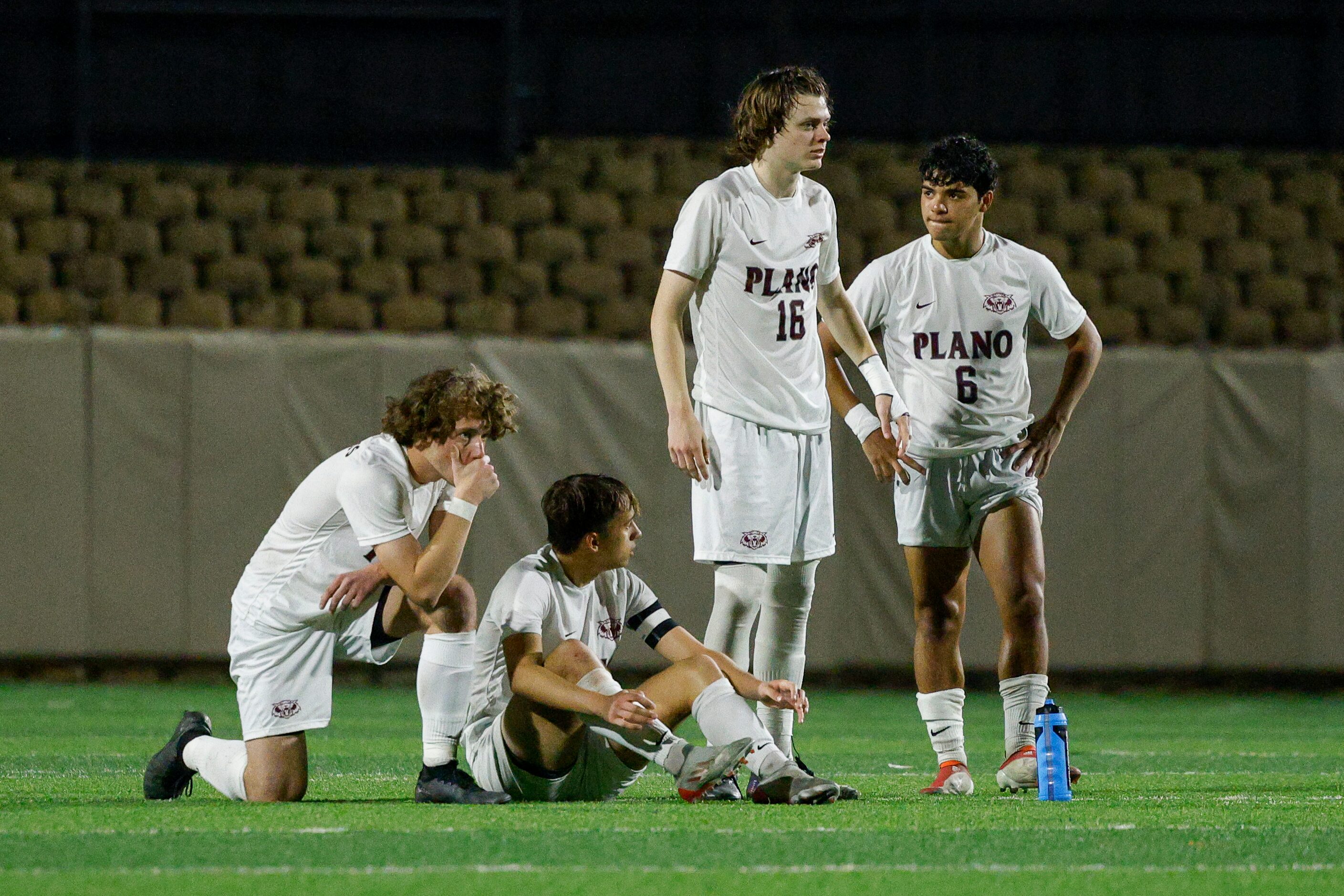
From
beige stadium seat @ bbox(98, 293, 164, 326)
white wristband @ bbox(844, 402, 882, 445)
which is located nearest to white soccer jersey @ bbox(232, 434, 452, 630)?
white wristband @ bbox(844, 402, 882, 445)

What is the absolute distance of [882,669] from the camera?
10.8 m

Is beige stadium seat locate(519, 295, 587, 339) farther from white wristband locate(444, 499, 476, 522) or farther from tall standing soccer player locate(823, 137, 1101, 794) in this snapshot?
white wristband locate(444, 499, 476, 522)

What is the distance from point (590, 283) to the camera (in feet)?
39.1

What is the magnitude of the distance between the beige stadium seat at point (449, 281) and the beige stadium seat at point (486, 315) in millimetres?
57

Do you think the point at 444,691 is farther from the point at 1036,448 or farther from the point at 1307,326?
the point at 1307,326

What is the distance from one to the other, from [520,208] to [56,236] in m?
3.00

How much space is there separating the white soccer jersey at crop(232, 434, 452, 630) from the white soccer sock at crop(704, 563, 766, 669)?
83 centimetres

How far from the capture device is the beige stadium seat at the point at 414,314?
11727 mm

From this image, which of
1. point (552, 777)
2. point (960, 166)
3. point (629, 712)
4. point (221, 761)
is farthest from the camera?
point (960, 166)

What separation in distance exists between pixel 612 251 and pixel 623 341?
80 centimetres

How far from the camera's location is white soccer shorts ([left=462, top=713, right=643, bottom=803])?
493 cm

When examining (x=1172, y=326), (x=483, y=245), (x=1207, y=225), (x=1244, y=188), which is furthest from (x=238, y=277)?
(x=1244, y=188)

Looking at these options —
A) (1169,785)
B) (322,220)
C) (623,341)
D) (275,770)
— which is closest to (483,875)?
(275,770)

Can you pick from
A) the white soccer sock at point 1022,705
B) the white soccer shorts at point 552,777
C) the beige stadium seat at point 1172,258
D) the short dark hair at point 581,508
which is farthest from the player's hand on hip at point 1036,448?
the beige stadium seat at point 1172,258
